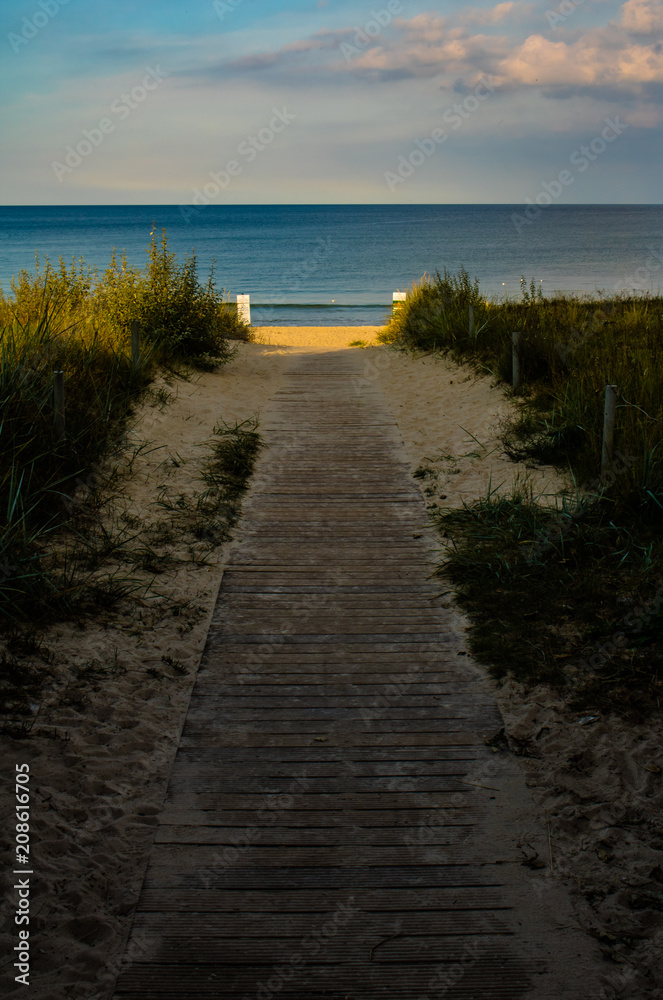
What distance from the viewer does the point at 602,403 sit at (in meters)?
6.94

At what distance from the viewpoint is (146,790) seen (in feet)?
11.1

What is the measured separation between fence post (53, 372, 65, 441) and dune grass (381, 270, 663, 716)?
134 inches

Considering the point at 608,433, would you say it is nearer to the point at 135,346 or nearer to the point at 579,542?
the point at 579,542

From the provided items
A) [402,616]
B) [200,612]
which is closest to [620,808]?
[402,616]

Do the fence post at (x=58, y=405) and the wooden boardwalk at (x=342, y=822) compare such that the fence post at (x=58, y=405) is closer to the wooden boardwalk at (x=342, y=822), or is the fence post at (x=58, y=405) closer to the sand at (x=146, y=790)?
the sand at (x=146, y=790)

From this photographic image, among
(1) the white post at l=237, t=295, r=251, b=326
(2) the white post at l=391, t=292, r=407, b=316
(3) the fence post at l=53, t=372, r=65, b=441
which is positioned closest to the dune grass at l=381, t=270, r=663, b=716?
(3) the fence post at l=53, t=372, r=65, b=441

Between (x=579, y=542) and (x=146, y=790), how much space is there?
3.48 meters

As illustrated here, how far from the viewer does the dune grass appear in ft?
14.0

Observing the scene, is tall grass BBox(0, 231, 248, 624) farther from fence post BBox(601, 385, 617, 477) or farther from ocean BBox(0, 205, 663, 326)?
ocean BBox(0, 205, 663, 326)

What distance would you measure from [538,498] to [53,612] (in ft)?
13.2

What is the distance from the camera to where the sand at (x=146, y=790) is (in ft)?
8.57

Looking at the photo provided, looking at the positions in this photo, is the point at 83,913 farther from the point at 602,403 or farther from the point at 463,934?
the point at 602,403

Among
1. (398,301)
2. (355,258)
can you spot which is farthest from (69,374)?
(355,258)

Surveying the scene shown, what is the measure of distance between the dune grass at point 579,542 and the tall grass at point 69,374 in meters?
2.85
